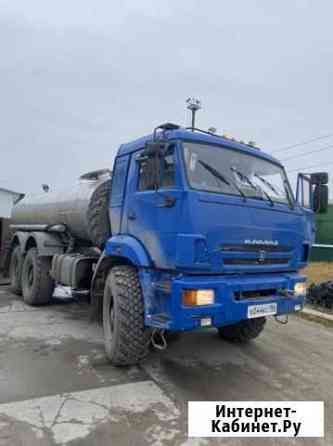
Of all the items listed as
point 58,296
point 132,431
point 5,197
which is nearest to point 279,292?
point 132,431

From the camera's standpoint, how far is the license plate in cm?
368

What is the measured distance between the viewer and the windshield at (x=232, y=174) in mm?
3705

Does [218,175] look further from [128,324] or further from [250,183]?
[128,324]

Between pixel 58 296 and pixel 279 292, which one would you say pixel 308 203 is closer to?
pixel 279 292

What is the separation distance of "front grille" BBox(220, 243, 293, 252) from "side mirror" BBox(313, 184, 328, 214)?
88cm

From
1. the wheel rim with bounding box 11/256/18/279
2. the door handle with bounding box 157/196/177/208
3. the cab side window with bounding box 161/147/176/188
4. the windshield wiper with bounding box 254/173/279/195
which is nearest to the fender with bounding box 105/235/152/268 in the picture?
the door handle with bounding box 157/196/177/208

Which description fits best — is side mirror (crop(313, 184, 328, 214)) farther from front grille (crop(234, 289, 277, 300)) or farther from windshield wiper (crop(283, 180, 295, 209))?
front grille (crop(234, 289, 277, 300))

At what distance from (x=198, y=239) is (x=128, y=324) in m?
1.26

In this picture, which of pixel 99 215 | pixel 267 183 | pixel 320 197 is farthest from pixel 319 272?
pixel 99 215

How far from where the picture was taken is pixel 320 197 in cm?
471

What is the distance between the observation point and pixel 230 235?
3.59 meters

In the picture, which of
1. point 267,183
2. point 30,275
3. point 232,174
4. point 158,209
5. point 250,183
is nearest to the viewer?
point 158,209

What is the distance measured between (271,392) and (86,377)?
1.91 metres

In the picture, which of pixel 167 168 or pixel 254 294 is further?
pixel 254 294
